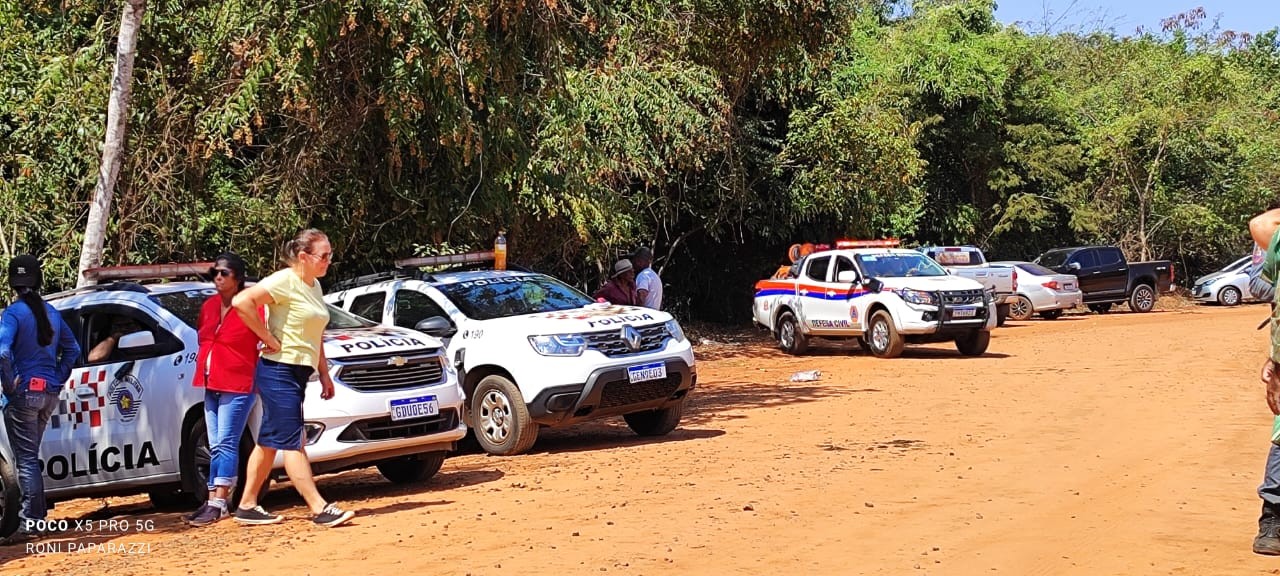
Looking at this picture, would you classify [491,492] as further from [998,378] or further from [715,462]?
[998,378]

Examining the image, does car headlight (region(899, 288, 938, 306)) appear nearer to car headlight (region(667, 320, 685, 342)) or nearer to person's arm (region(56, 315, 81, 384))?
car headlight (region(667, 320, 685, 342))

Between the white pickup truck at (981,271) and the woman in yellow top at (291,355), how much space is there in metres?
23.6

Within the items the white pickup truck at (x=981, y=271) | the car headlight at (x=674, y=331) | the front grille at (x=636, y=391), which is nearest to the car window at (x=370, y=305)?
the front grille at (x=636, y=391)

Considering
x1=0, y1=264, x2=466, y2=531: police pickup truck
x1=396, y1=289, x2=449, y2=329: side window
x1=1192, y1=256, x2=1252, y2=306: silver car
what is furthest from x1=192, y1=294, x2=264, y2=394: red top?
x1=1192, y1=256, x2=1252, y2=306: silver car

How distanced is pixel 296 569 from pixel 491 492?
2.74m

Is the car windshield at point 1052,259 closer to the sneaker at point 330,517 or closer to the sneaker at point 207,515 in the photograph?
the sneaker at point 330,517

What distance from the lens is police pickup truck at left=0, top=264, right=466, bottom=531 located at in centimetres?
993

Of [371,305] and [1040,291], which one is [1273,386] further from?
[1040,291]

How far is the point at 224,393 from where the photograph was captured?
9203 mm

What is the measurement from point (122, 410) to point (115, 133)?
376cm

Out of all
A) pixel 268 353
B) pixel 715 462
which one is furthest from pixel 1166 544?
pixel 268 353

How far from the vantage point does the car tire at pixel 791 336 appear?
984 inches

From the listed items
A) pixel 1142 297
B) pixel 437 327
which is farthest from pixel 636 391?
pixel 1142 297

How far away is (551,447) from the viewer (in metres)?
13.4
